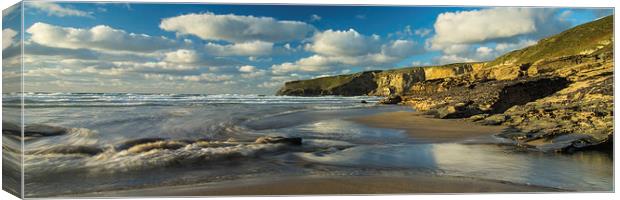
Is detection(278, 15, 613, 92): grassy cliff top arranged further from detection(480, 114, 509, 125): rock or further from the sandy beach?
the sandy beach

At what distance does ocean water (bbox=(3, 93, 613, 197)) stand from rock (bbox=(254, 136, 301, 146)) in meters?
0.06

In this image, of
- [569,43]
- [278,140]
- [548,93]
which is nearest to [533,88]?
[548,93]

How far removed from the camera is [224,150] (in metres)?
8.20

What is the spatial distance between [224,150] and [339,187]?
5.21ft

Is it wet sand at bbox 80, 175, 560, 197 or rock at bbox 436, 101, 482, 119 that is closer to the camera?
wet sand at bbox 80, 175, 560, 197

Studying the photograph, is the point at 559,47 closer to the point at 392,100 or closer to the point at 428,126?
the point at 428,126

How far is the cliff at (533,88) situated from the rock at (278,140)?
63 centimetres

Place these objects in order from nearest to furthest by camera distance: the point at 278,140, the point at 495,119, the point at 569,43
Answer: the point at 278,140 → the point at 569,43 → the point at 495,119

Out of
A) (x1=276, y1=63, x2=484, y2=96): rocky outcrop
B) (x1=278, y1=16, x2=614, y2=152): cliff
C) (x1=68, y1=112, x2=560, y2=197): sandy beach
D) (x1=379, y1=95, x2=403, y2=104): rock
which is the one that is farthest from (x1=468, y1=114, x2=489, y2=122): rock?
(x1=68, y1=112, x2=560, y2=197): sandy beach

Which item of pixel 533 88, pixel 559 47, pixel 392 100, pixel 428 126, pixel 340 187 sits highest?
pixel 559 47

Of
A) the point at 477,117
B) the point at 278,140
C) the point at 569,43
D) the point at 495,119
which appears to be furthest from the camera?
the point at 477,117

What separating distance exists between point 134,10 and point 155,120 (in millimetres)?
1418

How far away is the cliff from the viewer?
8836 mm

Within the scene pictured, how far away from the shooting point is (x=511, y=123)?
903cm
